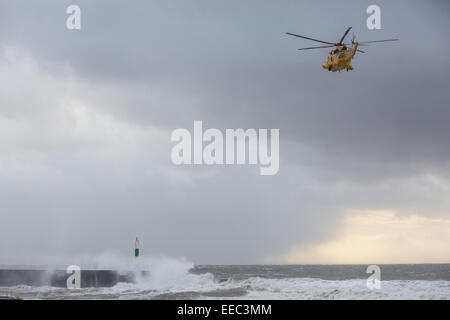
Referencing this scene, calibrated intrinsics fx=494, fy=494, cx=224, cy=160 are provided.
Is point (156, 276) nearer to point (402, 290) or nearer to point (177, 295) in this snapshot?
point (177, 295)

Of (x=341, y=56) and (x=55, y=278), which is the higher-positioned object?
(x=341, y=56)

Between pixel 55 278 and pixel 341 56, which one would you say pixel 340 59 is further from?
pixel 55 278

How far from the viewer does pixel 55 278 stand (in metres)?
39.9

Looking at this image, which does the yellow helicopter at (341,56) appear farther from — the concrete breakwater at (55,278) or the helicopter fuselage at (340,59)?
the concrete breakwater at (55,278)

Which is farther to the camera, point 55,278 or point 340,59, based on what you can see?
point 55,278

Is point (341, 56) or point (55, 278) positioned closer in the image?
point (341, 56)

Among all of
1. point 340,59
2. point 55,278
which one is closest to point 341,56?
point 340,59

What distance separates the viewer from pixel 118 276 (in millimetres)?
41750

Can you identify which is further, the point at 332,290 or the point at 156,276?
the point at 156,276
